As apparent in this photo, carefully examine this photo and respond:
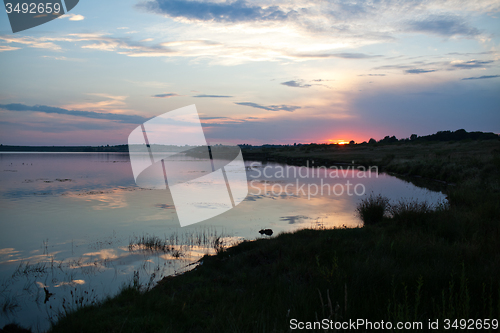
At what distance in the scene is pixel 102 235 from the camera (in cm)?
1204

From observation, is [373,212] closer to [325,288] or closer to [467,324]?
[325,288]

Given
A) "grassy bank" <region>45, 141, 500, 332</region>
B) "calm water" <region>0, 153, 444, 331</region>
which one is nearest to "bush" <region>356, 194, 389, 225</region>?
"calm water" <region>0, 153, 444, 331</region>

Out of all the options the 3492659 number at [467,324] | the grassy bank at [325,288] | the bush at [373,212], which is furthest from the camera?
the bush at [373,212]

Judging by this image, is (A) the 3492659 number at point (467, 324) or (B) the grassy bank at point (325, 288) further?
(B) the grassy bank at point (325, 288)

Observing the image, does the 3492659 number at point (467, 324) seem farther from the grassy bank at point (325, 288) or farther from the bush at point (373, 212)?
the bush at point (373, 212)

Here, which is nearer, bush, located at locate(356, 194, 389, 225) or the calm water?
the calm water

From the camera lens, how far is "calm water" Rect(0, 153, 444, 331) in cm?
704

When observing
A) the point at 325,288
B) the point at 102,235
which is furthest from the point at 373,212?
→ the point at 102,235

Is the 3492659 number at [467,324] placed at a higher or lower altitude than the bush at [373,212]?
higher

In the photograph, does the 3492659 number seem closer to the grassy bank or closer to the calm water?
the grassy bank

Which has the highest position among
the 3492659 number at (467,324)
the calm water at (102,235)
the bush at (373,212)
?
the 3492659 number at (467,324)

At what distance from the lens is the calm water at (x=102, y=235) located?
23.1 feet

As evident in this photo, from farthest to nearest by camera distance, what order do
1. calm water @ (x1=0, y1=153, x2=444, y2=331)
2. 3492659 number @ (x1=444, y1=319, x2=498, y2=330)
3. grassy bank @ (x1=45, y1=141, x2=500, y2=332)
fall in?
calm water @ (x1=0, y1=153, x2=444, y2=331) < grassy bank @ (x1=45, y1=141, x2=500, y2=332) < 3492659 number @ (x1=444, y1=319, x2=498, y2=330)

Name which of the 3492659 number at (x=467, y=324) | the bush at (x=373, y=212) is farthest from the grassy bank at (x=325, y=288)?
the bush at (x=373, y=212)
